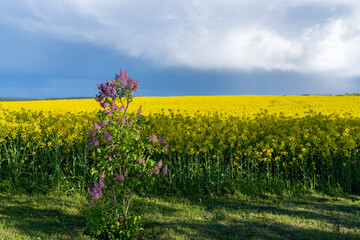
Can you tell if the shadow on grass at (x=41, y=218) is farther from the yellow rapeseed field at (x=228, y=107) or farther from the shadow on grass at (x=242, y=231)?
the yellow rapeseed field at (x=228, y=107)

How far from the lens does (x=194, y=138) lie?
8297 millimetres

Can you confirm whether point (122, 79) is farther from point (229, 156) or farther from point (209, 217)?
point (229, 156)

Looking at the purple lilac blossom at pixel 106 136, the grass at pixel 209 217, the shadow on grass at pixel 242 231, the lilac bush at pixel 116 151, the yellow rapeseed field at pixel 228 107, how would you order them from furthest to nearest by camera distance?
the yellow rapeseed field at pixel 228 107
the grass at pixel 209 217
the shadow on grass at pixel 242 231
the lilac bush at pixel 116 151
the purple lilac blossom at pixel 106 136

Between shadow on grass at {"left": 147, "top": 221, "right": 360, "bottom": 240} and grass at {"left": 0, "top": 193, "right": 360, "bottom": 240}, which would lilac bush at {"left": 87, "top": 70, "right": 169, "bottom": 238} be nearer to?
grass at {"left": 0, "top": 193, "right": 360, "bottom": 240}

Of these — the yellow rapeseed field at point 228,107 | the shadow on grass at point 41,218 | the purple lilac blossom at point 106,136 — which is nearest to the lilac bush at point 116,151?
the purple lilac blossom at point 106,136

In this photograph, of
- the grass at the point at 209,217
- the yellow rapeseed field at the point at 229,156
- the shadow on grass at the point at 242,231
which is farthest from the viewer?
the yellow rapeseed field at the point at 229,156

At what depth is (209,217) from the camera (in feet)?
19.6

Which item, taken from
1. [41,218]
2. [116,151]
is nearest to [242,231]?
[116,151]

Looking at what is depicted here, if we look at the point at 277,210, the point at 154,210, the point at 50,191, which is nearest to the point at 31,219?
the point at 50,191

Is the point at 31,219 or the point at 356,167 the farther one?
the point at 356,167

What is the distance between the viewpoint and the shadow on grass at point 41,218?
540 cm

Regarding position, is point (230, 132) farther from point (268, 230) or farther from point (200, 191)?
point (268, 230)

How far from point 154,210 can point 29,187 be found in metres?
3.77

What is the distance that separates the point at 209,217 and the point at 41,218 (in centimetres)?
357
